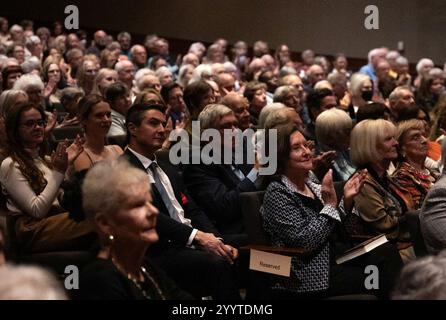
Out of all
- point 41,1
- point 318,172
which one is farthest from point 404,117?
point 41,1

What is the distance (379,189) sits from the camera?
3.66 metres

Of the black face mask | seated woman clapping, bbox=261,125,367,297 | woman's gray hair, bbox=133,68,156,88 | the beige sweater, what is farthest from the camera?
the black face mask

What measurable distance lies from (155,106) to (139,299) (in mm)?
1539

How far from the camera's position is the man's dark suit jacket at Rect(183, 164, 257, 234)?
381 cm

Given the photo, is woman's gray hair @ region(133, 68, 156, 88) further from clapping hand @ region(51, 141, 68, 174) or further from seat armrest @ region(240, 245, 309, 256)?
seat armrest @ region(240, 245, 309, 256)

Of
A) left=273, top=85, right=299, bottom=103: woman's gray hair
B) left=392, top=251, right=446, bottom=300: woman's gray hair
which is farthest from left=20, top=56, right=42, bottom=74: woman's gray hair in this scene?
left=392, top=251, right=446, bottom=300: woman's gray hair

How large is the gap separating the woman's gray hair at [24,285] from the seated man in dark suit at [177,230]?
68.1 inches

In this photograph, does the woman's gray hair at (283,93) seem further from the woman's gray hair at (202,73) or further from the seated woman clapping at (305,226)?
the seated woman clapping at (305,226)

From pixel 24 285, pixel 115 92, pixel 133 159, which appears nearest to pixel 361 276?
pixel 133 159

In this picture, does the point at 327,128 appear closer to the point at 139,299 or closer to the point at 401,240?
the point at 401,240

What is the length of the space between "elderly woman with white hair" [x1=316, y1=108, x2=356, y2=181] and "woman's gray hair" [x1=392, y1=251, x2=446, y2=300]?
102 inches

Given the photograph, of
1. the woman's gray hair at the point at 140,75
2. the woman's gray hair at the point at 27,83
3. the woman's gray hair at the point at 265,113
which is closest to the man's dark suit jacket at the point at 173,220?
the woman's gray hair at the point at 265,113

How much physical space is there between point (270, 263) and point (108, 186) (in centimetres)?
97

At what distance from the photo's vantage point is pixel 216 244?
133 inches
